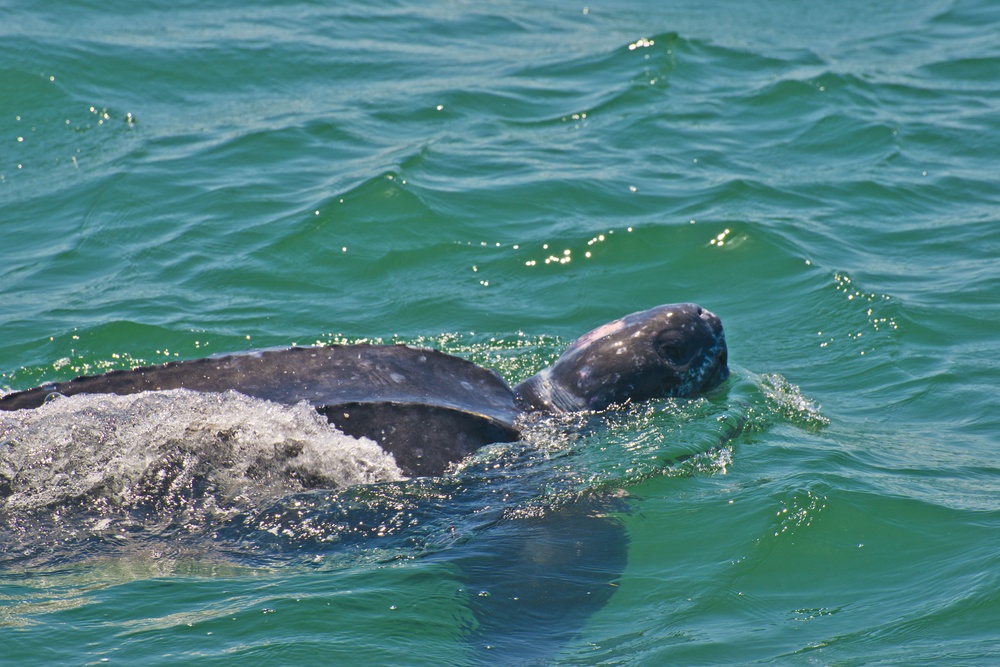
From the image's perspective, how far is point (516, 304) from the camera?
8.81 metres

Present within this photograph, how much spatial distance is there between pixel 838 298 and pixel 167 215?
5613 millimetres

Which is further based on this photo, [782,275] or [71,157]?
[71,157]

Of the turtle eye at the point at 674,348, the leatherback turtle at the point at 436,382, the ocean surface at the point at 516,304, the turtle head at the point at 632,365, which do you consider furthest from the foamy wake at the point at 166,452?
the turtle eye at the point at 674,348

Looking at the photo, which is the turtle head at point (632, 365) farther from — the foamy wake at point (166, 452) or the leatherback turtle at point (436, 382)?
the foamy wake at point (166, 452)

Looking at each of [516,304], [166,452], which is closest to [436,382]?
[166,452]

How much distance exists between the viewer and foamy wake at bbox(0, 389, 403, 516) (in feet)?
17.4

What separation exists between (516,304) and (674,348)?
7.77 feet

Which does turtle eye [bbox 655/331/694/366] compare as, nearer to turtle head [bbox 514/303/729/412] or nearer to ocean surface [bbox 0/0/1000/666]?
turtle head [bbox 514/303/729/412]

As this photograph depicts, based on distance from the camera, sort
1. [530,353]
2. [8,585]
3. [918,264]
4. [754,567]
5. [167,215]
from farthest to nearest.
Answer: [167,215] < [918,264] < [530,353] < [754,567] < [8,585]

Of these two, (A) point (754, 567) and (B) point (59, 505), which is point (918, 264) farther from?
(B) point (59, 505)

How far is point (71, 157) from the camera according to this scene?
36.9 feet

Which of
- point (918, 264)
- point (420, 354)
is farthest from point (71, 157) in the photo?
point (918, 264)

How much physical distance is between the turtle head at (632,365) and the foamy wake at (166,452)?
1394 millimetres

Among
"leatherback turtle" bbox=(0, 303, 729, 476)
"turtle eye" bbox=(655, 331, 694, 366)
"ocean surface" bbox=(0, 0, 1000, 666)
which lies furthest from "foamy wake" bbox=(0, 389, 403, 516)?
"turtle eye" bbox=(655, 331, 694, 366)
